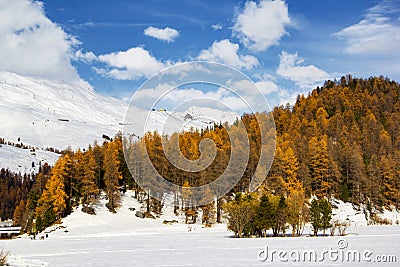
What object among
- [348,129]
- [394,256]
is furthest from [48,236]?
[348,129]

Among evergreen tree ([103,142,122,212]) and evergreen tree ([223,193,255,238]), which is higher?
evergreen tree ([103,142,122,212])

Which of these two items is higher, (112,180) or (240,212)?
(112,180)

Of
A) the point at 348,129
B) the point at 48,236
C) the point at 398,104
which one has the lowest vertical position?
the point at 48,236

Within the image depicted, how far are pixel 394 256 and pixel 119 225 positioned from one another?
41440 mm

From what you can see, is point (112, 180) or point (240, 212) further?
point (112, 180)

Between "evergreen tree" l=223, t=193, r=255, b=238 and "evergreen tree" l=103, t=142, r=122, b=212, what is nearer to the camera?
"evergreen tree" l=223, t=193, r=255, b=238

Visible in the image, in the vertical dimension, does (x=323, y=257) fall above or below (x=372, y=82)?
below

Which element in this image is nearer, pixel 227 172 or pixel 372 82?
pixel 227 172

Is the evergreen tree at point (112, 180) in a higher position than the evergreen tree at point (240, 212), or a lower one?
higher

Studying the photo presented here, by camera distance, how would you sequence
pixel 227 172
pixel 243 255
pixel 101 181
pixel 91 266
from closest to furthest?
1. pixel 91 266
2. pixel 243 255
3. pixel 227 172
4. pixel 101 181

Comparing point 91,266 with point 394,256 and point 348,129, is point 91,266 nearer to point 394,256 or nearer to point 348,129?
point 394,256

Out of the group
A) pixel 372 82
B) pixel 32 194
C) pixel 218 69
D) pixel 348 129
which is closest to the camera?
pixel 218 69

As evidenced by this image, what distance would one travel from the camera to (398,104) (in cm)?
12712

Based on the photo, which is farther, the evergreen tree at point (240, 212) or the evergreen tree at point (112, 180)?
the evergreen tree at point (112, 180)
